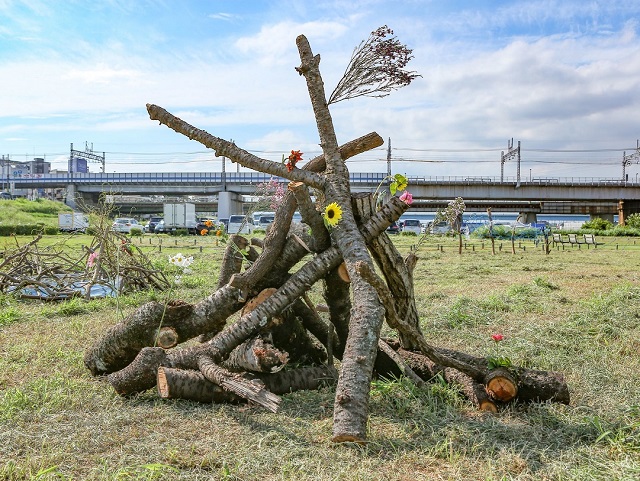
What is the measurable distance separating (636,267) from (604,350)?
13.3 metres

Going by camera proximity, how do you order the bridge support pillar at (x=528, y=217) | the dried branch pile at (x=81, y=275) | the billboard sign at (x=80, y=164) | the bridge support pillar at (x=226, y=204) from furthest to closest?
1. the billboard sign at (x=80, y=164)
2. the bridge support pillar at (x=528, y=217)
3. the bridge support pillar at (x=226, y=204)
4. the dried branch pile at (x=81, y=275)

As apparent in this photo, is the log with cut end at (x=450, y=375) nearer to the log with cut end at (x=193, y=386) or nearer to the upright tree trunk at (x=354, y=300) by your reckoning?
the upright tree trunk at (x=354, y=300)

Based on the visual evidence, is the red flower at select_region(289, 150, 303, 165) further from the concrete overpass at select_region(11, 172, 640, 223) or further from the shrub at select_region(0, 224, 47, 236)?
the concrete overpass at select_region(11, 172, 640, 223)

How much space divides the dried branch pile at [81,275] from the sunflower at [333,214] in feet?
18.0

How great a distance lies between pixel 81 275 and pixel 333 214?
7.36 metres

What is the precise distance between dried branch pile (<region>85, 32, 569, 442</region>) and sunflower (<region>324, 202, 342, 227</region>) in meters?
0.11

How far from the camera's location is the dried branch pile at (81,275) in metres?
9.97

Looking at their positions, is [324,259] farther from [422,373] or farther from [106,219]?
[106,219]

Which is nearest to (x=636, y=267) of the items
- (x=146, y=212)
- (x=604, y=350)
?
(x=604, y=350)

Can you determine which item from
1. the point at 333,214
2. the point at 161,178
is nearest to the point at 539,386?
the point at 333,214

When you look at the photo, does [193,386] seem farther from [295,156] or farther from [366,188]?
[366,188]

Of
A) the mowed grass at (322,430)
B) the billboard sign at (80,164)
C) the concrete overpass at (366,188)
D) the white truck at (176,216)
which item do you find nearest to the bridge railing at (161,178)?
the concrete overpass at (366,188)

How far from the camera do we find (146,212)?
3691 inches

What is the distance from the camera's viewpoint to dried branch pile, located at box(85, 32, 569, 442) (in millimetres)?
4434
